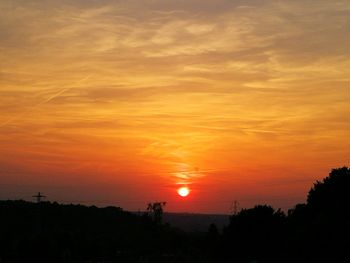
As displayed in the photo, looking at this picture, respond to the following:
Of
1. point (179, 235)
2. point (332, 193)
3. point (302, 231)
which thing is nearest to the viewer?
point (302, 231)

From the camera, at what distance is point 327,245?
44.0m

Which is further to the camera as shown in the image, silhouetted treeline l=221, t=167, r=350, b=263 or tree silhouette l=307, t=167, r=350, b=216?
tree silhouette l=307, t=167, r=350, b=216

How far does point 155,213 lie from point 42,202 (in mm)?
24052

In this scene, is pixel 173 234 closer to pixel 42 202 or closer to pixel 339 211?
pixel 42 202

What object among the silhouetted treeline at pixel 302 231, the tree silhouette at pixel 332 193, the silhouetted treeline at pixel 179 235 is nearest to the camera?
the silhouetted treeline at pixel 302 231

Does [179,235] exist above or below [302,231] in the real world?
above

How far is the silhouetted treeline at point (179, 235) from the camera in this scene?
45688 mm

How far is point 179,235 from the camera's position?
343 ft

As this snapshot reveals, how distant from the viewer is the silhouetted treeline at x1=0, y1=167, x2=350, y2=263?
45688 mm

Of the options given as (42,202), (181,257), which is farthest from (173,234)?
(181,257)

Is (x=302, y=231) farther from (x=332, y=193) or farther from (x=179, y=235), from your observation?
(x=179, y=235)

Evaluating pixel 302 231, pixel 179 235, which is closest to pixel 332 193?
pixel 302 231

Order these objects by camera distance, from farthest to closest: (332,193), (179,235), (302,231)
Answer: (179,235) < (332,193) < (302,231)

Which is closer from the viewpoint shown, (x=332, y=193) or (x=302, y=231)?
(x=302, y=231)
